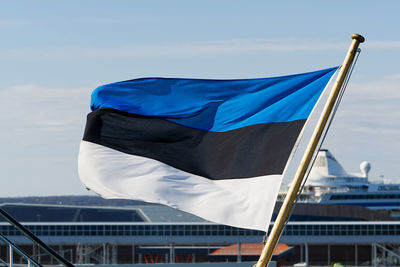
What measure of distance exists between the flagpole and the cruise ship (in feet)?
306

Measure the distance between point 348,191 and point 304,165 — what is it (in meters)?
98.0

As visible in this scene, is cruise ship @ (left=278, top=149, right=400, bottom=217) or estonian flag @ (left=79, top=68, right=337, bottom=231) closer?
estonian flag @ (left=79, top=68, right=337, bottom=231)

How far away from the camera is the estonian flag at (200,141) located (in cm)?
988

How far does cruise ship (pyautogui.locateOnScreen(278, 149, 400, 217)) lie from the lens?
10294 centimetres

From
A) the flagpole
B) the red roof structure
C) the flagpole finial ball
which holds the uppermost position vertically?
the flagpole finial ball

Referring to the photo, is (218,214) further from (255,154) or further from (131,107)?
(131,107)

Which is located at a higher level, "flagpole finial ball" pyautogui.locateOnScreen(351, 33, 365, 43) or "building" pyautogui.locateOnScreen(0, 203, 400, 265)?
"flagpole finial ball" pyautogui.locateOnScreen(351, 33, 365, 43)

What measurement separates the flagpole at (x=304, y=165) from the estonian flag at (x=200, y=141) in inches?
31.9

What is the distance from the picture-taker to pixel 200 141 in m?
10.8

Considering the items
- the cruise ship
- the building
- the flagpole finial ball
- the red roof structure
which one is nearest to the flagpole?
the flagpole finial ball

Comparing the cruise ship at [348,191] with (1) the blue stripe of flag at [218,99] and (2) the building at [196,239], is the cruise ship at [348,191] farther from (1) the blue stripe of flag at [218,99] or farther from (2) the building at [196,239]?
(1) the blue stripe of flag at [218,99]

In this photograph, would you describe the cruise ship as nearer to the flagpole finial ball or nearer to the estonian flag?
the estonian flag

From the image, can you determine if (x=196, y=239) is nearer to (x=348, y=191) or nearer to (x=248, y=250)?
(x=248, y=250)

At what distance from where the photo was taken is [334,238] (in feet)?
265
